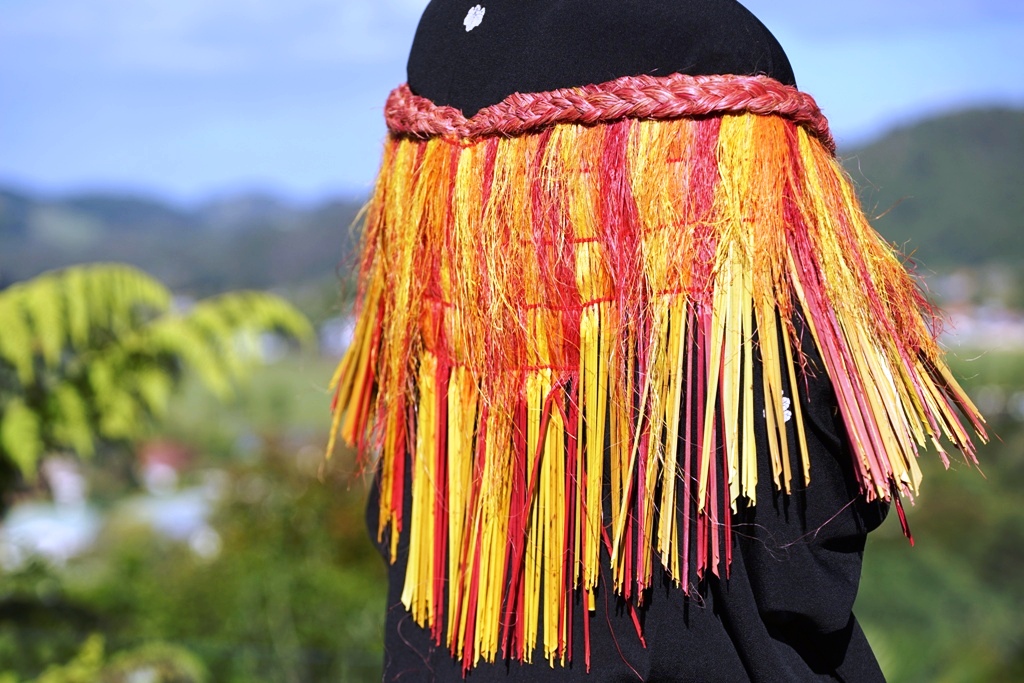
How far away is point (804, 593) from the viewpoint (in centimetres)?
76

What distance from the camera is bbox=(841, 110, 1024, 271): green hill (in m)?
18.5

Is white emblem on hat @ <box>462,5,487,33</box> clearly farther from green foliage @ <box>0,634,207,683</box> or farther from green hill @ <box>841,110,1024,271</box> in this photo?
green hill @ <box>841,110,1024,271</box>

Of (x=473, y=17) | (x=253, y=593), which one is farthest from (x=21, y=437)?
(x=473, y=17)

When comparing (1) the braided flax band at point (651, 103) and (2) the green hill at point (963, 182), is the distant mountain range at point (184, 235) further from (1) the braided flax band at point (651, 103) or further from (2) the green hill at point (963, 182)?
(1) the braided flax band at point (651, 103)

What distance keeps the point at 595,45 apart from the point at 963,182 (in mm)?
23294

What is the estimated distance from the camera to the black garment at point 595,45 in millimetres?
783

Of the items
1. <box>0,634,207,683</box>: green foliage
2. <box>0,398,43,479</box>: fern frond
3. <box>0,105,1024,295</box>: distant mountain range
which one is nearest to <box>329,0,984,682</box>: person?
<box>0,634,207,683</box>: green foliage

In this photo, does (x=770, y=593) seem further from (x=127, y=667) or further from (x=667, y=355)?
(x=127, y=667)

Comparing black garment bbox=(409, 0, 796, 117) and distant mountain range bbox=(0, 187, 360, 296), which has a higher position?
black garment bbox=(409, 0, 796, 117)

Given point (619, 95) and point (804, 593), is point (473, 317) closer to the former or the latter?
point (619, 95)

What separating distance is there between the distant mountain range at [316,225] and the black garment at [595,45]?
43.9 ft

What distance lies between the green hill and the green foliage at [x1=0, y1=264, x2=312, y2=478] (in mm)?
14454

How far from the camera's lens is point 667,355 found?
30.5 inches

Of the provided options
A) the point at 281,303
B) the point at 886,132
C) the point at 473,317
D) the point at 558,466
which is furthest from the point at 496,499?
the point at 886,132
